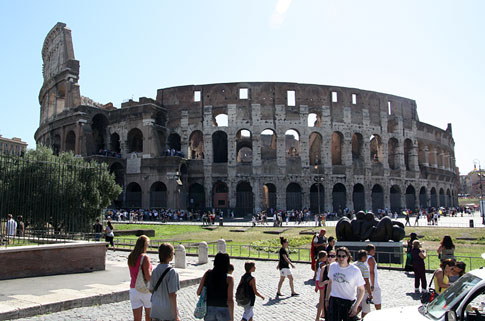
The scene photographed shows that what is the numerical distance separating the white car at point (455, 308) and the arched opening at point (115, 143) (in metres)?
39.5

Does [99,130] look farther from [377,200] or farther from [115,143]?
[377,200]

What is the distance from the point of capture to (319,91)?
38.7 metres

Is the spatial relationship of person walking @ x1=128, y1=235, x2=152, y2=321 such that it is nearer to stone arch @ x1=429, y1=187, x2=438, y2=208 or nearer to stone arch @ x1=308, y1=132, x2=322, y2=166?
stone arch @ x1=308, y1=132, x2=322, y2=166

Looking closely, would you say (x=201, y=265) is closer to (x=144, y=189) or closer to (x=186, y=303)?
(x=186, y=303)

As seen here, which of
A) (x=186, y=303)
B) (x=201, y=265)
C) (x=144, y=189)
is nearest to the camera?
(x=186, y=303)

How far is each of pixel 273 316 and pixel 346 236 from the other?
275 inches

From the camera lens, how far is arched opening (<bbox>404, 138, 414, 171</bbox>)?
44.1 metres

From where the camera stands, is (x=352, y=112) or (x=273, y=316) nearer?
(x=273, y=316)

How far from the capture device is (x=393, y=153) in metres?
43.5

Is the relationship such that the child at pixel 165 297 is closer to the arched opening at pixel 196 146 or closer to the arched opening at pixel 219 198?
the arched opening at pixel 219 198

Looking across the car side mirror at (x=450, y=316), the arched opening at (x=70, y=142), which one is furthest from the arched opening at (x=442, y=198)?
the car side mirror at (x=450, y=316)

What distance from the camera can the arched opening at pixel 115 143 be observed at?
4047cm

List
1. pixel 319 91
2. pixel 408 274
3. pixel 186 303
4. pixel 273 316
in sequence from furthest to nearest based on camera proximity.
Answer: pixel 319 91
pixel 408 274
pixel 186 303
pixel 273 316

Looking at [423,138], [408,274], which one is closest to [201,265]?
[408,274]
